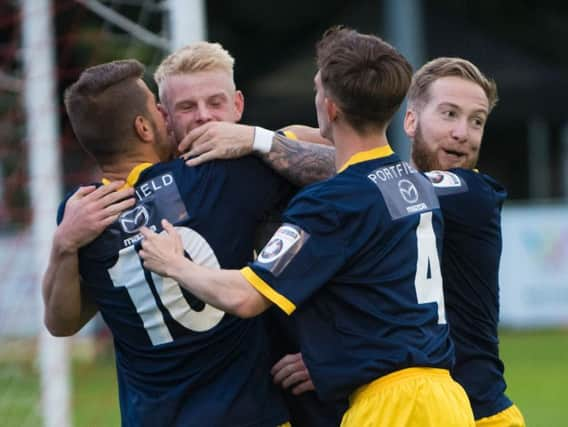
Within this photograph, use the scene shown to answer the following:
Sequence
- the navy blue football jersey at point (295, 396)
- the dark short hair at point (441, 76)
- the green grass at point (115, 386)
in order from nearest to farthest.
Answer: the navy blue football jersey at point (295, 396) < the dark short hair at point (441, 76) < the green grass at point (115, 386)

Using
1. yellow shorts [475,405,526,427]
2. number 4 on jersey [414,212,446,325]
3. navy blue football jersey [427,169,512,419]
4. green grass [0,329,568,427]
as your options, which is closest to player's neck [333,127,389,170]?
number 4 on jersey [414,212,446,325]

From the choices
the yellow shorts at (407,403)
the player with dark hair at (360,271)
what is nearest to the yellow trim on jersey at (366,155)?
the player with dark hair at (360,271)

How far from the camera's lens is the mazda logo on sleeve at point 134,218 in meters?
4.18

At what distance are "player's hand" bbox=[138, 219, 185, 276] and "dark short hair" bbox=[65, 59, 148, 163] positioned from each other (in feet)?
1.23

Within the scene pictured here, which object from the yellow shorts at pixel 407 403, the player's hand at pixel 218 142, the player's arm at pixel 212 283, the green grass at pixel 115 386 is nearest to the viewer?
the player's arm at pixel 212 283

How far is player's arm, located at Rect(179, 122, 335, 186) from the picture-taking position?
4.17 meters

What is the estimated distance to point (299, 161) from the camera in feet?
13.9

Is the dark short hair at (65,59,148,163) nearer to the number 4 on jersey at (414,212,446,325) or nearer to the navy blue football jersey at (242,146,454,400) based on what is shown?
the navy blue football jersey at (242,146,454,400)

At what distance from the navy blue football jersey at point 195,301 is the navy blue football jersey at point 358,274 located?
1.03ft

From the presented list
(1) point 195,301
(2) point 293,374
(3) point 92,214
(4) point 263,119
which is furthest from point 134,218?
(4) point 263,119

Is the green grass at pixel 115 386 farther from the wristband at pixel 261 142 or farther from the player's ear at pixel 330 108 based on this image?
the player's ear at pixel 330 108

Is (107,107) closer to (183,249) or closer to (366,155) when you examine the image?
(183,249)

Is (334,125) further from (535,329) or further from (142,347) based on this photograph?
(535,329)

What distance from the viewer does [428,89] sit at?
4.52 m
